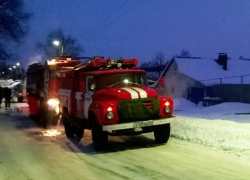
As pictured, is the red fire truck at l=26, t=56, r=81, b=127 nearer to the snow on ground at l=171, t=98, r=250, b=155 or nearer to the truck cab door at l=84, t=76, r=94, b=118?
the truck cab door at l=84, t=76, r=94, b=118

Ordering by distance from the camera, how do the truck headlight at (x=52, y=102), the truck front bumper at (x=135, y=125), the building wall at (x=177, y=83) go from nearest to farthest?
the truck front bumper at (x=135, y=125)
the truck headlight at (x=52, y=102)
the building wall at (x=177, y=83)

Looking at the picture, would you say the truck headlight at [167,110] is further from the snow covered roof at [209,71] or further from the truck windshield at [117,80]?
the snow covered roof at [209,71]

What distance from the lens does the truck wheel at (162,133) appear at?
12.2 meters

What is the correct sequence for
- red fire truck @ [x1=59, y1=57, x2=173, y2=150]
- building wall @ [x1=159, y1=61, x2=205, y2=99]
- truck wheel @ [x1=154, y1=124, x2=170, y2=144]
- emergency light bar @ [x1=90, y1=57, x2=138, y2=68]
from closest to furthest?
red fire truck @ [x1=59, y1=57, x2=173, y2=150], truck wheel @ [x1=154, y1=124, x2=170, y2=144], emergency light bar @ [x1=90, y1=57, x2=138, y2=68], building wall @ [x1=159, y1=61, x2=205, y2=99]

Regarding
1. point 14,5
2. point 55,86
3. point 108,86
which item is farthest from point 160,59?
point 108,86

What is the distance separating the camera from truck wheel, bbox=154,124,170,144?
39.9 ft

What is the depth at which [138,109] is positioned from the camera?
37.2 feet

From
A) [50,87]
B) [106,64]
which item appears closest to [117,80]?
[106,64]

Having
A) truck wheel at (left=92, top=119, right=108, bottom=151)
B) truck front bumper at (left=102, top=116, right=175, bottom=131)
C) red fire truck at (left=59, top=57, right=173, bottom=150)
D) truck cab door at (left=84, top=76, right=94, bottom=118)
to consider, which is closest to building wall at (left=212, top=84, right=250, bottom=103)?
red fire truck at (left=59, top=57, right=173, bottom=150)

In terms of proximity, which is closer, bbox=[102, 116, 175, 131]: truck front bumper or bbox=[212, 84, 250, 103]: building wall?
bbox=[102, 116, 175, 131]: truck front bumper

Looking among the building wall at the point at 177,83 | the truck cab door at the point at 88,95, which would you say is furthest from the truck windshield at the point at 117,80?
the building wall at the point at 177,83

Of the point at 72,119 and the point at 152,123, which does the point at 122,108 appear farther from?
the point at 72,119

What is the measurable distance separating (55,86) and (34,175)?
12587 mm

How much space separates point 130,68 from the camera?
534 inches
